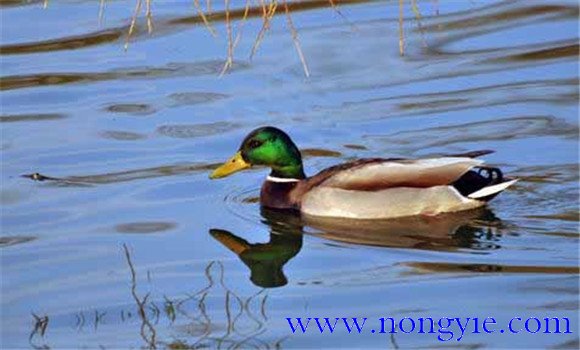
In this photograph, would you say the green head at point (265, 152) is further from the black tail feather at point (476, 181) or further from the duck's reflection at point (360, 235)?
the black tail feather at point (476, 181)

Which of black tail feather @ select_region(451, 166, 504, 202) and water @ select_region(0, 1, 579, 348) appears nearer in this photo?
water @ select_region(0, 1, 579, 348)

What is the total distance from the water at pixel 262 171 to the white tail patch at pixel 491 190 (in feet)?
0.49

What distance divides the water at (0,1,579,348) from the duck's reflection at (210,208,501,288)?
0.02 metres

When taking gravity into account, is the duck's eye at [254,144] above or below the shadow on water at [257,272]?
above

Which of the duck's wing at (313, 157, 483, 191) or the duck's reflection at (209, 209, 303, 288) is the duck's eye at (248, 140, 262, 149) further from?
the duck's wing at (313, 157, 483, 191)

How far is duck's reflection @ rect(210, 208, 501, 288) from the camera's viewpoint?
9930 millimetres

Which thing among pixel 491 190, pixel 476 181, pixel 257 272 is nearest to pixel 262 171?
pixel 476 181

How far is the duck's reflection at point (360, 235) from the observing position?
9.93 m

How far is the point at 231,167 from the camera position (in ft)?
36.5

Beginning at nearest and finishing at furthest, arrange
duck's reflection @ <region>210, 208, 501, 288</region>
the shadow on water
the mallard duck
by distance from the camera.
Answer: the shadow on water, duck's reflection @ <region>210, 208, 501, 288</region>, the mallard duck

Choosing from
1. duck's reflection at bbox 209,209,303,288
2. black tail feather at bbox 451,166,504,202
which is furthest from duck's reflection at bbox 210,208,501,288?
black tail feather at bbox 451,166,504,202

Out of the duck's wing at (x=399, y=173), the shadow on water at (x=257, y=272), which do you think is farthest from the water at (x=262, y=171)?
the duck's wing at (x=399, y=173)

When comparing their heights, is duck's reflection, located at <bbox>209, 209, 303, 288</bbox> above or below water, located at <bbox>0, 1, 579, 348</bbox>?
below

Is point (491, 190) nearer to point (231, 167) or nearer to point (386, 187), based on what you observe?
point (386, 187)
